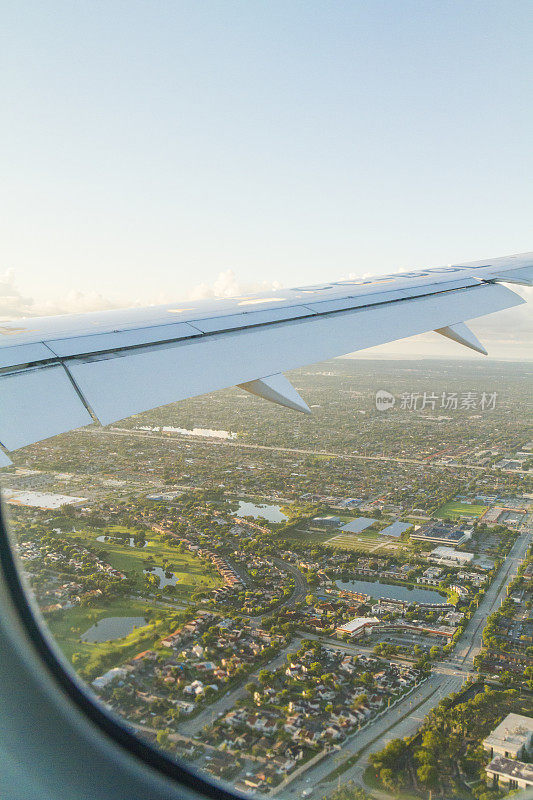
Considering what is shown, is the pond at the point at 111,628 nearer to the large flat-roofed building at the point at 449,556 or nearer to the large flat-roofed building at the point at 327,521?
the large flat-roofed building at the point at 327,521

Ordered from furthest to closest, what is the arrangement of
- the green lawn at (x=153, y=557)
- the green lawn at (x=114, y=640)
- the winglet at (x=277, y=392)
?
1. the green lawn at (x=153, y=557)
2. the green lawn at (x=114, y=640)
3. the winglet at (x=277, y=392)

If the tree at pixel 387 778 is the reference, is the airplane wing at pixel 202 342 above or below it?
above

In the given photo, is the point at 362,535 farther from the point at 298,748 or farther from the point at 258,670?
the point at 298,748

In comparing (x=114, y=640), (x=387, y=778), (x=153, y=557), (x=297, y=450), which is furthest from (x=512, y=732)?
(x=297, y=450)

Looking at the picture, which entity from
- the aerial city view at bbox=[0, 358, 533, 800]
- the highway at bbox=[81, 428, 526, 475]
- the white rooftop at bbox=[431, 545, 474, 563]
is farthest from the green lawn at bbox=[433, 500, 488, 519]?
the highway at bbox=[81, 428, 526, 475]

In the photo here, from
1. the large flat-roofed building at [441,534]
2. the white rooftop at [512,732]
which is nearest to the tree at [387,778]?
the white rooftop at [512,732]

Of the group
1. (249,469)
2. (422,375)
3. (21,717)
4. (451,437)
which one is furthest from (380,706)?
(422,375)
